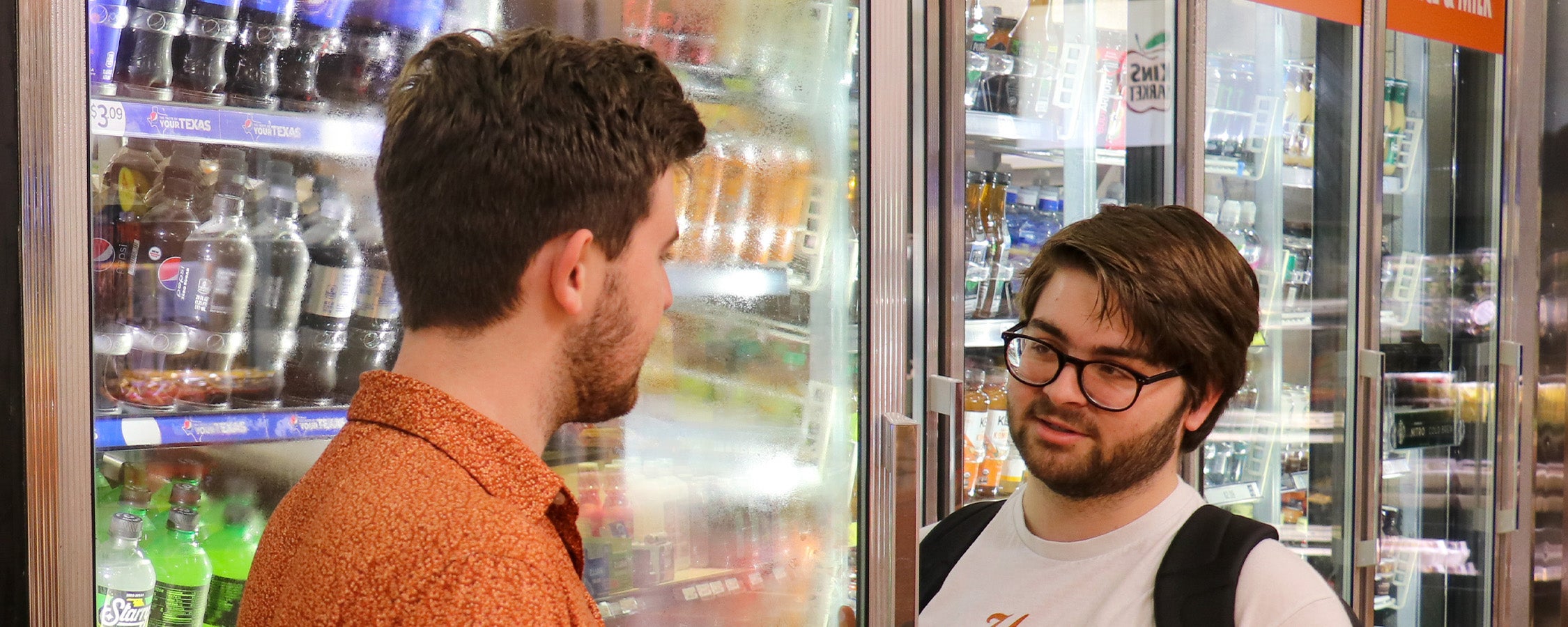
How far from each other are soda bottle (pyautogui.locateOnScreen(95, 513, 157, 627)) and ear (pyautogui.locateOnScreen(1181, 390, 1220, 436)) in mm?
1437

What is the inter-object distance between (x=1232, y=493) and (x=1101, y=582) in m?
1.72

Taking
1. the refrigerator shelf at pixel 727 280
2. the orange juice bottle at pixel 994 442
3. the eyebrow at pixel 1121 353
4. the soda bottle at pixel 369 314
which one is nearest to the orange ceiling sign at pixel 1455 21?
the orange juice bottle at pixel 994 442

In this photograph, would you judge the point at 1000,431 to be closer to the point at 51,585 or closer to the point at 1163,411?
the point at 1163,411

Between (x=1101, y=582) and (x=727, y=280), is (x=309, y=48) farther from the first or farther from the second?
(x=1101, y=582)

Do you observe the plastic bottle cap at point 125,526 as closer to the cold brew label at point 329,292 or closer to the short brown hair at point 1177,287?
the cold brew label at point 329,292

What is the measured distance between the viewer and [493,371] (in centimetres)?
83

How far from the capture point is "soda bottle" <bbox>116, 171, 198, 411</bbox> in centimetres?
153

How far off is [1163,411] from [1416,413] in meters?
2.46

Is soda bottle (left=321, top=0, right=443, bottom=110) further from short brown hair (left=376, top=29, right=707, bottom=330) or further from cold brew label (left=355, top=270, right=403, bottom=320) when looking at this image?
short brown hair (left=376, top=29, right=707, bottom=330)

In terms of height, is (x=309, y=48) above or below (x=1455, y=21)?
below

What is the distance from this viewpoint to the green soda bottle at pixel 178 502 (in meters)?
1.66

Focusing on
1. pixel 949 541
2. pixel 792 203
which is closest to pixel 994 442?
pixel 792 203

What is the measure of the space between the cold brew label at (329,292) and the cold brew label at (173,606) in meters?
0.45

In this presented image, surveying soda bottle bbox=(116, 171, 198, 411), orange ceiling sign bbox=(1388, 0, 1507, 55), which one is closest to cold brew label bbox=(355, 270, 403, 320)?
soda bottle bbox=(116, 171, 198, 411)
